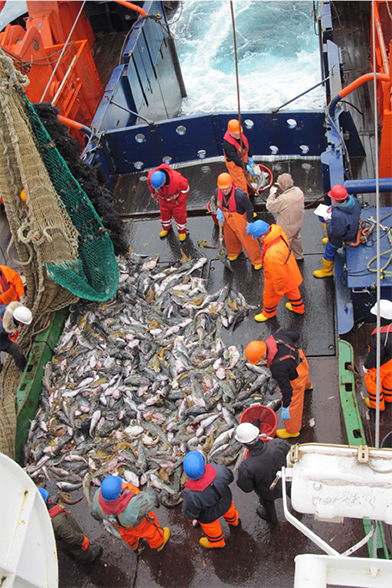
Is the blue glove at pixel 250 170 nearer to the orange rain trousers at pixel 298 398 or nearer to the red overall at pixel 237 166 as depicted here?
the red overall at pixel 237 166

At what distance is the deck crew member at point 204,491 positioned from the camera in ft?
14.6

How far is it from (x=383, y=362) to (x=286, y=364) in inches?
44.5

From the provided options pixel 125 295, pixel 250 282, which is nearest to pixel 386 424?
pixel 250 282

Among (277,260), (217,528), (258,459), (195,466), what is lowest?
(217,528)

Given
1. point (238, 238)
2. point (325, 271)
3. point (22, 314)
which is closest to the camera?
point (22, 314)

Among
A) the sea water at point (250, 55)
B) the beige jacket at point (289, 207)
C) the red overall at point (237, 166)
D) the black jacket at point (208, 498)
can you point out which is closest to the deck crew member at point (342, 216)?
the beige jacket at point (289, 207)

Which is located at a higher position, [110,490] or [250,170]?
[250,170]

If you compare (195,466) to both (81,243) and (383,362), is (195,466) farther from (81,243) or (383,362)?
(81,243)

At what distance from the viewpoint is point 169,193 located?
7953mm

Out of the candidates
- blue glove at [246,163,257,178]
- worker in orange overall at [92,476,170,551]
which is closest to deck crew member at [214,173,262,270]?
blue glove at [246,163,257,178]

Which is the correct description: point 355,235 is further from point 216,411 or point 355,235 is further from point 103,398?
point 103,398

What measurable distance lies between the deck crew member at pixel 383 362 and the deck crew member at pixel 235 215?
7.90 feet

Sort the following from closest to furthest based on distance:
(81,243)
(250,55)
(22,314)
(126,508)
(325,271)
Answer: (126,508)
(22,314)
(81,243)
(325,271)
(250,55)

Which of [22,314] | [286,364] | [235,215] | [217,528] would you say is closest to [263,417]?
[286,364]
